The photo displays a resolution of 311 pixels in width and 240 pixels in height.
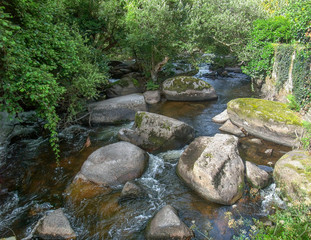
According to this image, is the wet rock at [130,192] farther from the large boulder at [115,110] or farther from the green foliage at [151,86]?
the green foliage at [151,86]

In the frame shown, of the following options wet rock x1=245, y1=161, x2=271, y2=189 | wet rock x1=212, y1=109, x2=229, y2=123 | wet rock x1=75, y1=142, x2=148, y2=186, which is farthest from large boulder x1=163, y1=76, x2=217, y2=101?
wet rock x1=245, y1=161, x2=271, y2=189

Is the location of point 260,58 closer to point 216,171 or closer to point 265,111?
point 265,111

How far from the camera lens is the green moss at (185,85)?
14.7 m

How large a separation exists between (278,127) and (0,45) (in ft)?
33.9

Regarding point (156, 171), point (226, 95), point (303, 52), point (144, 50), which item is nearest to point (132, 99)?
point (144, 50)

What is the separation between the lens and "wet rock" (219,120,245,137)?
32.5 ft

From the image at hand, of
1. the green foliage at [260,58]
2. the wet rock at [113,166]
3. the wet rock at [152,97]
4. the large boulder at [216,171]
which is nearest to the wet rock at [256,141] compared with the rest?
the large boulder at [216,171]

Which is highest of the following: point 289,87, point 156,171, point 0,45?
point 0,45

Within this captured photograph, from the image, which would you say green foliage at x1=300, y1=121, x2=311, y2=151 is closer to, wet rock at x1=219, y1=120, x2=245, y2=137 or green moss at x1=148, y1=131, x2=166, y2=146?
wet rock at x1=219, y1=120, x2=245, y2=137

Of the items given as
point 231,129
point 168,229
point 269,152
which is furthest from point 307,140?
point 168,229

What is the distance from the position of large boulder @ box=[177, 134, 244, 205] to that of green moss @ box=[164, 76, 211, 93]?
7.73m

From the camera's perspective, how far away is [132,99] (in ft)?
43.0

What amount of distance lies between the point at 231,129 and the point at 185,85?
5738 millimetres

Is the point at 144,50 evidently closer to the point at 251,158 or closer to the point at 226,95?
the point at 226,95
